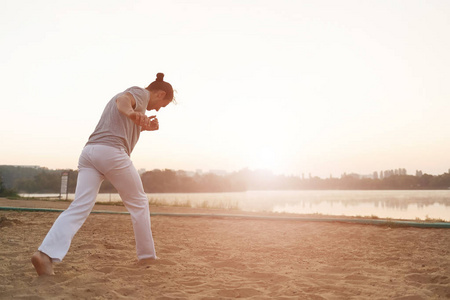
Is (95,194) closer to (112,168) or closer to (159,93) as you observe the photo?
(112,168)

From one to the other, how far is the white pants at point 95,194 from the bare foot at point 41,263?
0.16 ft

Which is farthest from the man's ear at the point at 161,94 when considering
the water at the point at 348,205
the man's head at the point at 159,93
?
the water at the point at 348,205

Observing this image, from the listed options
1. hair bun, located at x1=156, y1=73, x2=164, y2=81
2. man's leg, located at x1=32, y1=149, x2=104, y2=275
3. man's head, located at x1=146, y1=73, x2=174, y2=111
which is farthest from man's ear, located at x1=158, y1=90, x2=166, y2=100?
man's leg, located at x1=32, y1=149, x2=104, y2=275

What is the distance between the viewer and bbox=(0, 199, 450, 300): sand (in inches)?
111

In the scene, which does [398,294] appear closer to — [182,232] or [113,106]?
[113,106]

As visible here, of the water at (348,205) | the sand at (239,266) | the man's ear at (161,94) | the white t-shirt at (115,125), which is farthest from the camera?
the water at (348,205)

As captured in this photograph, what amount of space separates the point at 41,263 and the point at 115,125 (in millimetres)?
1331

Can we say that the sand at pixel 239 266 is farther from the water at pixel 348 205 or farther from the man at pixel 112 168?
the water at pixel 348 205

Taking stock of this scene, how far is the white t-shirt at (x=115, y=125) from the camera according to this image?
3244mm

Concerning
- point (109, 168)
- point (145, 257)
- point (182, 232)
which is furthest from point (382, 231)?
point (109, 168)

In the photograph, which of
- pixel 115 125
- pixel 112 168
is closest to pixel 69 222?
pixel 112 168

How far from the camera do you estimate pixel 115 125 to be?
3.28 m

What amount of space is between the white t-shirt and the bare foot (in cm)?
105

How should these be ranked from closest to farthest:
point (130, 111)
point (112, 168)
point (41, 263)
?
point (41, 263) < point (130, 111) < point (112, 168)
